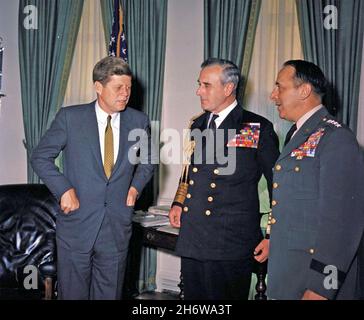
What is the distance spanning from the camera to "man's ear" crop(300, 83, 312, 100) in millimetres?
2201

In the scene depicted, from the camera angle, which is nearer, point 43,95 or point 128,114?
point 128,114

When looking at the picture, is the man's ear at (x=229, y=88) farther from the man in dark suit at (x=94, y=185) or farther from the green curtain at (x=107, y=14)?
the green curtain at (x=107, y=14)

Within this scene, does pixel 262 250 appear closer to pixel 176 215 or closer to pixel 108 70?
pixel 176 215

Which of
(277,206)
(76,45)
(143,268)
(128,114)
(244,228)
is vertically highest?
(76,45)

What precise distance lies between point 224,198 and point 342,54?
5.27ft

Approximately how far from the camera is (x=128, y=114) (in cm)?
287

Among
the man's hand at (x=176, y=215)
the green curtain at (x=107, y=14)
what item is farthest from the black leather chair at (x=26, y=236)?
the green curtain at (x=107, y=14)

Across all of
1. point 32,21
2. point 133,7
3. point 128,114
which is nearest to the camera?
point 128,114

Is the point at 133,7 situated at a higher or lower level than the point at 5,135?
higher

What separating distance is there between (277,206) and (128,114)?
1.05m

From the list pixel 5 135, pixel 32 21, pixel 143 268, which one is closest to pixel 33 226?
pixel 143 268

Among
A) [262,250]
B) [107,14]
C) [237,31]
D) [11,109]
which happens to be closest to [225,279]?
[262,250]

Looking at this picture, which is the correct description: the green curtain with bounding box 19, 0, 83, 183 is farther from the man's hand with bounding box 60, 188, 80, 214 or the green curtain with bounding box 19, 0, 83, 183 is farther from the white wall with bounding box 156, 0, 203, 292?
the man's hand with bounding box 60, 188, 80, 214
